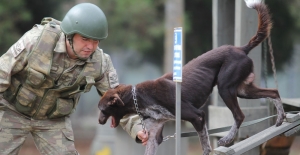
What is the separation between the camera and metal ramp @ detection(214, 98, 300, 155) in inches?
216

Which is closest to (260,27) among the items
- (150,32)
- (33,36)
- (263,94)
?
(263,94)

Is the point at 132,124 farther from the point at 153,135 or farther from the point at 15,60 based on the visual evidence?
the point at 15,60

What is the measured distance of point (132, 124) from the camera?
19.8 ft

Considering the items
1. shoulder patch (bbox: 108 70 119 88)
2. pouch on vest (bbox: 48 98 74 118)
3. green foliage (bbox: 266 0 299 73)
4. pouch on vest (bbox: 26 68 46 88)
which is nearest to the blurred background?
green foliage (bbox: 266 0 299 73)

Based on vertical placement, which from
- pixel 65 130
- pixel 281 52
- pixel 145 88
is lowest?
pixel 281 52

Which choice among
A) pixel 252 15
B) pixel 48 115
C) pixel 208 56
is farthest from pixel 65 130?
pixel 252 15

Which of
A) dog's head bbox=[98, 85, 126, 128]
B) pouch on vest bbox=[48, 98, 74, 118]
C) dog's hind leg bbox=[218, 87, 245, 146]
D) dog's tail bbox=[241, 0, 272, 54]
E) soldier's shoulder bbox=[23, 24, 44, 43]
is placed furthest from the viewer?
dog's tail bbox=[241, 0, 272, 54]

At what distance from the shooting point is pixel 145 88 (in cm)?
Result: 596

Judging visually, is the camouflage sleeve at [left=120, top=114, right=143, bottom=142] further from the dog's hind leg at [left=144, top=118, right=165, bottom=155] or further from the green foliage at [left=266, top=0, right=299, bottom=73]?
the green foliage at [left=266, top=0, right=299, bottom=73]

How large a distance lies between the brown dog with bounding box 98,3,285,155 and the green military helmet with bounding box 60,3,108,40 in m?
0.73

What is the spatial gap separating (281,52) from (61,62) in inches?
407

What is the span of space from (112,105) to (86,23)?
91 centimetres

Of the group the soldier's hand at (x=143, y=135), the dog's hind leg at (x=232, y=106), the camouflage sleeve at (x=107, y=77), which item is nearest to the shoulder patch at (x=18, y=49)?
the camouflage sleeve at (x=107, y=77)

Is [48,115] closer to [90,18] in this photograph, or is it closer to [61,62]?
[61,62]
